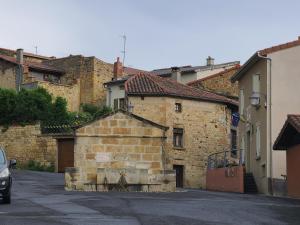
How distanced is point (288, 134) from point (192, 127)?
75.2 ft

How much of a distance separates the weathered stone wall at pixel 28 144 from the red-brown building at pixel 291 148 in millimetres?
24397

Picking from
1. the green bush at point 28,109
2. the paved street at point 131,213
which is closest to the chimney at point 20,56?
the green bush at point 28,109

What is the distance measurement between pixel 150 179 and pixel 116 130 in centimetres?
219

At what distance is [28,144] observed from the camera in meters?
49.4

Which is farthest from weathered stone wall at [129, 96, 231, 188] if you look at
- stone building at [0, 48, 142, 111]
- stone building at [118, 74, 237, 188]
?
stone building at [0, 48, 142, 111]

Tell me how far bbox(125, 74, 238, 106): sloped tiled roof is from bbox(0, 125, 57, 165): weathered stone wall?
6.62 meters

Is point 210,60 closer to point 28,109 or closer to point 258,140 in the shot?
point 28,109

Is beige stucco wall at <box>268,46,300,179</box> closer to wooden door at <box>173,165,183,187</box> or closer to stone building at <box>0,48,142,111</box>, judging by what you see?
wooden door at <box>173,165,183,187</box>

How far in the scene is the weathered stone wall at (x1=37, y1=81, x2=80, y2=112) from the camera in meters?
61.9

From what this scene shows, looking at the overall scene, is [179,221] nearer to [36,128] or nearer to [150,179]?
[150,179]

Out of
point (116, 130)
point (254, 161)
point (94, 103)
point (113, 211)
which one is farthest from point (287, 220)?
point (94, 103)

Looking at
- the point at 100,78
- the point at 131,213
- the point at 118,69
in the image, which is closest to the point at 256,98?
the point at 131,213

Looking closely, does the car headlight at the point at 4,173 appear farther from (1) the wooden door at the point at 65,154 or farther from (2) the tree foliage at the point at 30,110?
(2) the tree foliage at the point at 30,110

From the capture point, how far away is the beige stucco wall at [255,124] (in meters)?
31.5
